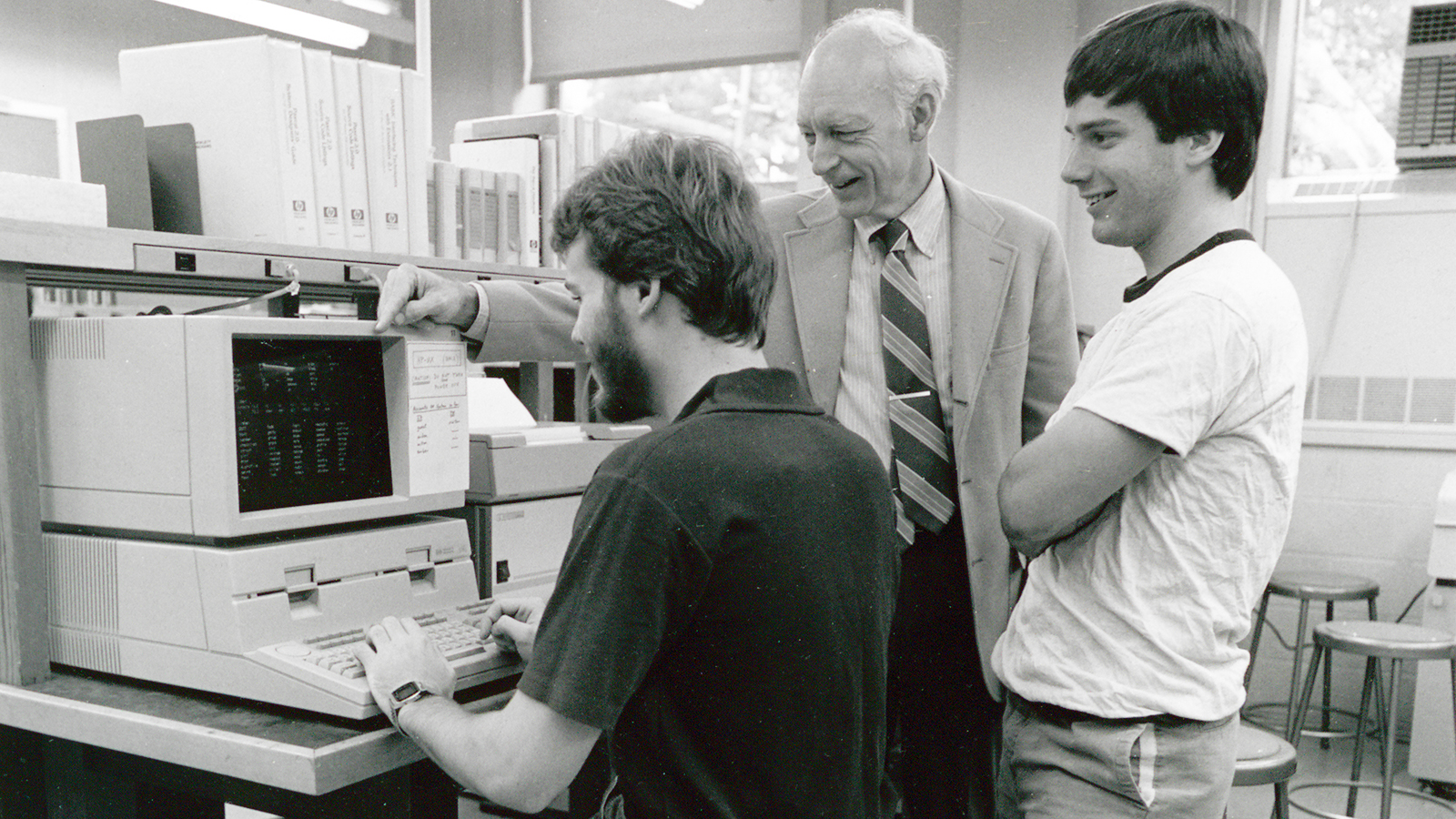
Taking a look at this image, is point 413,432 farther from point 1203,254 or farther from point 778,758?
point 1203,254

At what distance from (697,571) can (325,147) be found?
1.09m

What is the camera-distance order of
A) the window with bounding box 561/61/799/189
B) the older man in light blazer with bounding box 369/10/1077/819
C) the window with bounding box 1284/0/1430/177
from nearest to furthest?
the older man in light blazer with bounding box 369/10/1077/819, the window with bounding box 1284/0/1430/177, the window with bounding box 561/61/799/189

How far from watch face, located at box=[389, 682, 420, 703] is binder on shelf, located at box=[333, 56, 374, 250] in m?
0.84

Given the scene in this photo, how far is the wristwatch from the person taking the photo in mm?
1102

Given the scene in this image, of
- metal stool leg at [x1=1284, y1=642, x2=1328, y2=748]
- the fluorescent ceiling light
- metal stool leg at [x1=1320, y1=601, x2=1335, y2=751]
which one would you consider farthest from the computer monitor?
the fluorescent ceiling light

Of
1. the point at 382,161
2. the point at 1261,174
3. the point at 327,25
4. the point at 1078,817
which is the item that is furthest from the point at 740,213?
the point at 327,25

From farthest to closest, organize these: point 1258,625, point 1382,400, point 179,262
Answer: point 1382,400
point 1258,625
point 179,262

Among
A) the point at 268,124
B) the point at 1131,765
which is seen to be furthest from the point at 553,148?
the point at 1131,765

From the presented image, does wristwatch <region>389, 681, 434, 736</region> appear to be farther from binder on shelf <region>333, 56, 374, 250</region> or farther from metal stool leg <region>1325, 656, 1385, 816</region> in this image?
metal stool leg <region>1325, 656, 1385, 816</region>

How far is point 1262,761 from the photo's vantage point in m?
1.79

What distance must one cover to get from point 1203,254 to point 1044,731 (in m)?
0.49

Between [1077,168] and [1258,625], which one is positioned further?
[1258,625]

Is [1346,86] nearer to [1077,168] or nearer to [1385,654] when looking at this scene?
[1385,654]

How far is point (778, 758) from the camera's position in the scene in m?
0.99
